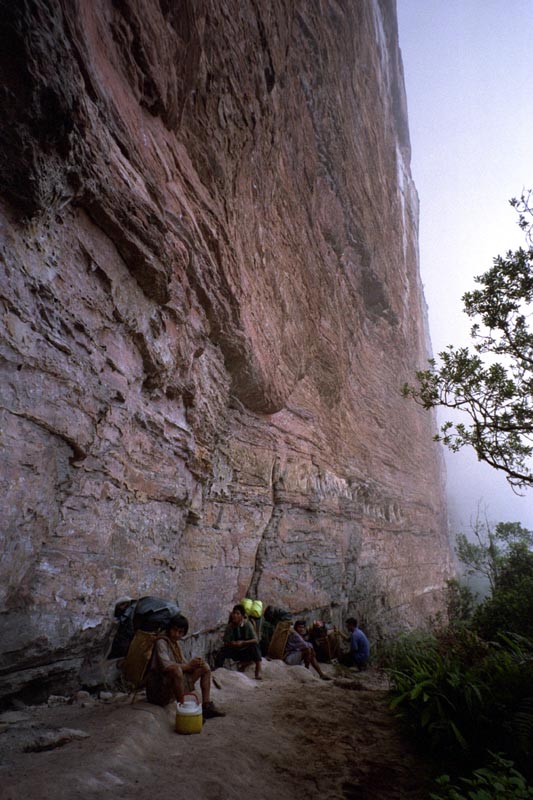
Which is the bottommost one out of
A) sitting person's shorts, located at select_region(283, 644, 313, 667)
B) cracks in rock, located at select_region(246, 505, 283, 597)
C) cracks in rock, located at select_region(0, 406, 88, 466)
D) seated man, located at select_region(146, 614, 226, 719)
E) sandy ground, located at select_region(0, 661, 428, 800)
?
sitting person's shorts, located at select_region(283, 644, 313, 667)

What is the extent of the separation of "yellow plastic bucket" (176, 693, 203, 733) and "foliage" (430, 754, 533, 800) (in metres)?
2.18

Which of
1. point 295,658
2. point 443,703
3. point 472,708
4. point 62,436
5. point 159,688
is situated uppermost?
point 62,436

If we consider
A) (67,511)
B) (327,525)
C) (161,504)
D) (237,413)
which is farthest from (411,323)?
(67,511)

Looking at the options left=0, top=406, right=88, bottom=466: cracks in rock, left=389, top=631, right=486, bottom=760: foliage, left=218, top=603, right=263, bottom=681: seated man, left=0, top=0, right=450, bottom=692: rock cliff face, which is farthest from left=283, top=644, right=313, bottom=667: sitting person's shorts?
left=0, top=406, right=88, bottom=466: cracks in rock

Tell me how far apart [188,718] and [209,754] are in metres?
0.52

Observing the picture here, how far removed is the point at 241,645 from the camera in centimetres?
750

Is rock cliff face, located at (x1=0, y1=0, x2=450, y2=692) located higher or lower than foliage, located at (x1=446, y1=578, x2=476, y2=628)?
higher

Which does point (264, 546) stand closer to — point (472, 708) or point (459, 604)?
point (472, 708)

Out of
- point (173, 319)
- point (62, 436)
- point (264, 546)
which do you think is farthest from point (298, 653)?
point (173, 319)

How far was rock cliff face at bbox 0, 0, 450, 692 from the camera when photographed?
4.22 m

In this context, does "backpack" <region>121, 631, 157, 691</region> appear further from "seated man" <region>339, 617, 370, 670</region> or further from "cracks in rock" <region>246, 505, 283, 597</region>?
"seated man" <region>339, 617, 370, 670</region>

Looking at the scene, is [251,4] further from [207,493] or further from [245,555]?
[245,555]

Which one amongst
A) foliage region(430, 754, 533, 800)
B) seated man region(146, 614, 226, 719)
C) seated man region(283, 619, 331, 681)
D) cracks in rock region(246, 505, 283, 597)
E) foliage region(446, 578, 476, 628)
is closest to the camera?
foliage region(430, 754, 533, 800)

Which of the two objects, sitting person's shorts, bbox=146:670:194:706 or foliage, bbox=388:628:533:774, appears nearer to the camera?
foliage, bbox=388:628:533:774
